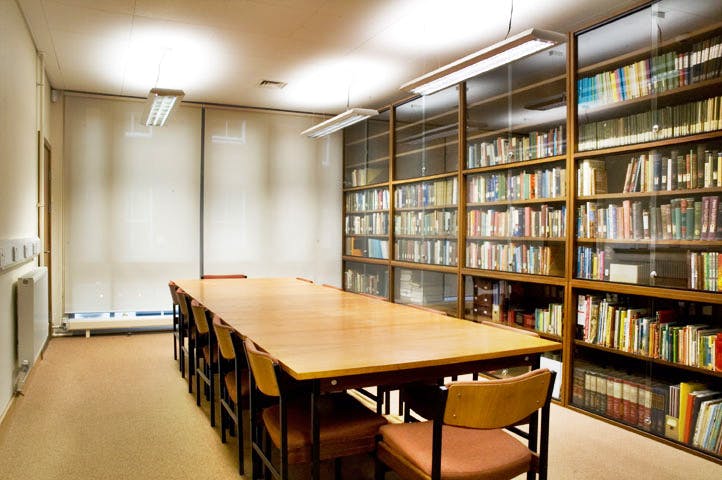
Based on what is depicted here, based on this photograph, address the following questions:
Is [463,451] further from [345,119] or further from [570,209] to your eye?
[345,119]

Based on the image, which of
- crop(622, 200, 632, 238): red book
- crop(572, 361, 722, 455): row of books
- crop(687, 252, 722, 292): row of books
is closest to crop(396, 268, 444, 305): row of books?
crop(572, 361, 722, 455): row of books

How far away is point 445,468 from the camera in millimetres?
1963

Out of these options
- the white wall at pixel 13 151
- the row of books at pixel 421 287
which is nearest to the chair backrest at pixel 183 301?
the white wall at pixel 13 151

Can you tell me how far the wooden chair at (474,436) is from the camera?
1.89 m

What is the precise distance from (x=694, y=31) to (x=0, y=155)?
4298 millimetres

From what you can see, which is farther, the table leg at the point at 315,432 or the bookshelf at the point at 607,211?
the bookshelf at the point at 607,211

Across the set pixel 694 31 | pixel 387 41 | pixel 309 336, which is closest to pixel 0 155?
pixel 309 336

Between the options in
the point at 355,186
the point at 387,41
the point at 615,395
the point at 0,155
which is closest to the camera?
the point at 0,155

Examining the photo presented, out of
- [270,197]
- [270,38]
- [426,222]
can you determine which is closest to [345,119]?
[270,38]

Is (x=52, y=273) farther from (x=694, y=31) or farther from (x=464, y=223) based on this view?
(x=694, y=31)

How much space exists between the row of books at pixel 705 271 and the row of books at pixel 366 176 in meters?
4.11

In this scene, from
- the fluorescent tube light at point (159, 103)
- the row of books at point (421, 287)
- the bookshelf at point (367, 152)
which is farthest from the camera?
the bookshelf at point (367, 152)

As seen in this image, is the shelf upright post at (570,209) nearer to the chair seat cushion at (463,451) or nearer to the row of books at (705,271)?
the row of books at (705,271)

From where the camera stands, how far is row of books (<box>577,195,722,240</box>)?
3.15 m
